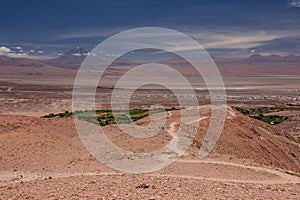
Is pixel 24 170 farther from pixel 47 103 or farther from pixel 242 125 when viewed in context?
pixel 47 103

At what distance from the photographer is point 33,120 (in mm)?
27766

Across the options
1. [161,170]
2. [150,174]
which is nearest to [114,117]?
[161,170]

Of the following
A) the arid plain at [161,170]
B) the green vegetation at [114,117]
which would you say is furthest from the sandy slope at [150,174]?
the green vegetation at [114,117]

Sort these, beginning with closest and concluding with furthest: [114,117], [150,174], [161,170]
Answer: [150,174] < [161,170] < [114,117]

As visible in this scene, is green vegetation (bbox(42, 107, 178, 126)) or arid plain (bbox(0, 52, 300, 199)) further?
green vegetation (bbox(42, 107, 178, 126))

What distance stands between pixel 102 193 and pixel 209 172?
23.3ft

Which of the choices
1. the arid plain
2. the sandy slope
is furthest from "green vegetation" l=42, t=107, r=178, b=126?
the arid plain

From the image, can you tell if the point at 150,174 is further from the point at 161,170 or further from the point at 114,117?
the point at 114,117

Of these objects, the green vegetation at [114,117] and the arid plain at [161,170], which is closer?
the arid plain at [161,170]

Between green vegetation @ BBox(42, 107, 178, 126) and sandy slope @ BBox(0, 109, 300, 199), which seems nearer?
sandy slope @ BBox(0, 109, 300, 199)

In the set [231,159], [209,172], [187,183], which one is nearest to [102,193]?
[187,183]

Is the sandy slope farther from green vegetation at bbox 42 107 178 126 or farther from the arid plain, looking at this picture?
green vegetation at bbox 42 107 178 126

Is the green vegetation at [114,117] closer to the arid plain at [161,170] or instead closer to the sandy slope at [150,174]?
the sandy slope at [150,174]

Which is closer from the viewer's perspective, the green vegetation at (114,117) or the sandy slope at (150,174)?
the sandy slope at (150,174)
